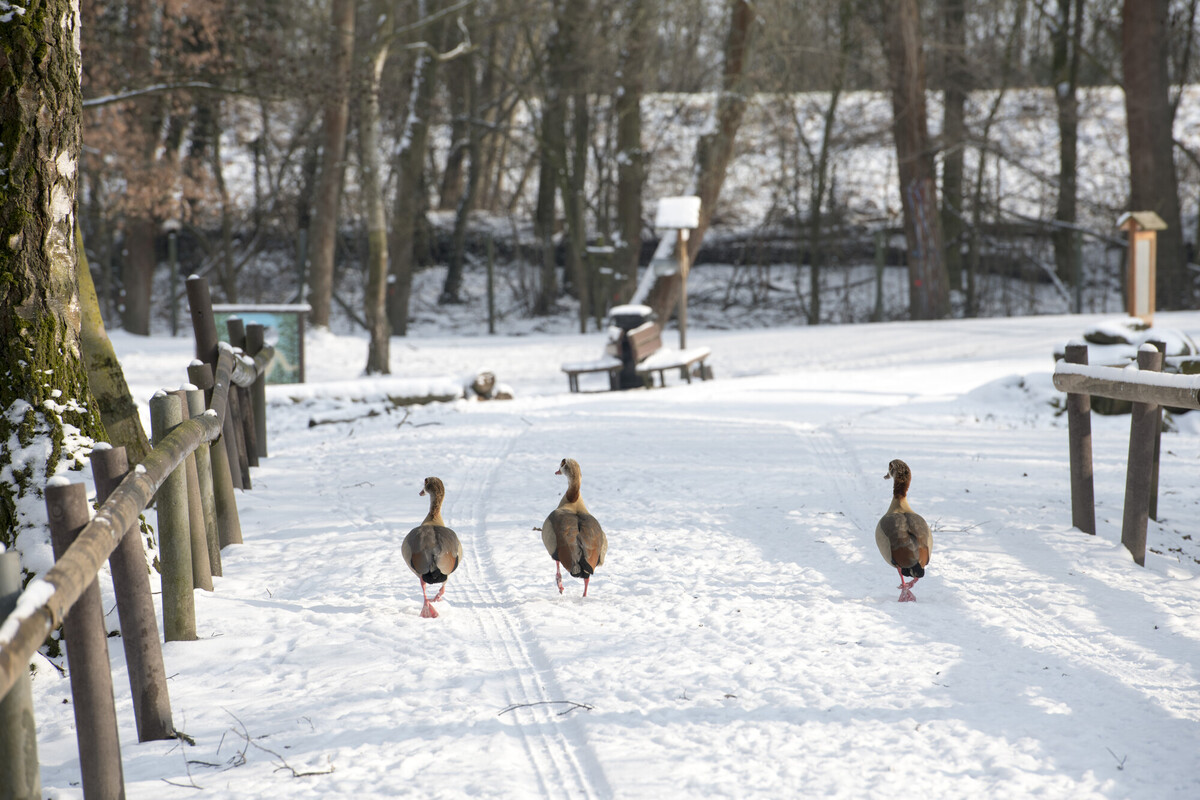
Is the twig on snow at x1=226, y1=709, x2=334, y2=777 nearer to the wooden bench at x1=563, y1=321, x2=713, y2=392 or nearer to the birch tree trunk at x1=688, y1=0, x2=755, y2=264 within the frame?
the wooden bench at x1=563, y1=321, x2=713, y2=392

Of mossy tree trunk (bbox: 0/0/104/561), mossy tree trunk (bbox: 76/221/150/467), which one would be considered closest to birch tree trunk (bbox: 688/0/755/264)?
mossy tree trunk (bbox: 76/221/150/467)

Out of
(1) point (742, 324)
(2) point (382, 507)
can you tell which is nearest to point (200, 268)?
(1) point (742, 324)

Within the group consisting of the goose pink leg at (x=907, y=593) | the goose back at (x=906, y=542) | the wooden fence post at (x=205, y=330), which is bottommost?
the goose pink leg at (x=907, y=593)

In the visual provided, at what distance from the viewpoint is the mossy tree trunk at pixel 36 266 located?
152 inches

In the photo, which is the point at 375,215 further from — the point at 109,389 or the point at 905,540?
the point at 905,540

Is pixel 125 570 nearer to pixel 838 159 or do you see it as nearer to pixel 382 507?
pixel 382 507

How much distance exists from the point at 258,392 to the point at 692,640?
17.3 feet

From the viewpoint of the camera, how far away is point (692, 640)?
13.9 feet

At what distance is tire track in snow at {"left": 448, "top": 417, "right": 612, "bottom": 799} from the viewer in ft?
10.2

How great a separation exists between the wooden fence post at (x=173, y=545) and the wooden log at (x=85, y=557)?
241 mm

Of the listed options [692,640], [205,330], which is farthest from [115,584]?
[205,330]

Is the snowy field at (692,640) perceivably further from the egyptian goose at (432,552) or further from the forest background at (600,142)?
the forest background at (600,142)

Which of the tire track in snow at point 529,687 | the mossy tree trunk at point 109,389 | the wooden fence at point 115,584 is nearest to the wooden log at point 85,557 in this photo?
the wooden fence at point 115,584

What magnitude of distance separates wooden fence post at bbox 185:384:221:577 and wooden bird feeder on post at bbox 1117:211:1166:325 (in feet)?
34.3
